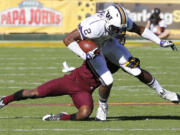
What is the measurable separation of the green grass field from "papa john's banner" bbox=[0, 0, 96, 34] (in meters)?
5.14

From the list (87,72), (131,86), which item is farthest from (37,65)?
(87,72)

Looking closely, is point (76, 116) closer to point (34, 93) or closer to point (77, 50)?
point (34, 93)

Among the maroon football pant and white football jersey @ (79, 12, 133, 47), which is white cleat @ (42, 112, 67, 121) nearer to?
the maroon football pant

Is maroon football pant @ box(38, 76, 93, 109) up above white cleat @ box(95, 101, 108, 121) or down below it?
above

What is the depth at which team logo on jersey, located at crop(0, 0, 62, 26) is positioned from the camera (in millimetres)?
21141

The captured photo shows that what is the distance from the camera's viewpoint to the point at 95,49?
7.26m

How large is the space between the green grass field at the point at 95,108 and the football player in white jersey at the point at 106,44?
437mm

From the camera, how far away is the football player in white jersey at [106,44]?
293 inches

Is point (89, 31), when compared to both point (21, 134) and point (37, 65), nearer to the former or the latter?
point (21, 134)

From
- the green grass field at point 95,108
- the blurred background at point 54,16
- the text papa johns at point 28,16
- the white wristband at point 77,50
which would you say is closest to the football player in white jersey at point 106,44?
the white wristband at point 77,50

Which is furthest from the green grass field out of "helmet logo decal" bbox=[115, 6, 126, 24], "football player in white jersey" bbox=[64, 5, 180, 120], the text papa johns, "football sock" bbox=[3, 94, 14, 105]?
the text papa johns

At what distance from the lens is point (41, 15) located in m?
21.2

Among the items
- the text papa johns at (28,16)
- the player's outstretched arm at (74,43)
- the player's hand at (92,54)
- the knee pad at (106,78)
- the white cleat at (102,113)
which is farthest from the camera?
the text papa johns at (28,16)

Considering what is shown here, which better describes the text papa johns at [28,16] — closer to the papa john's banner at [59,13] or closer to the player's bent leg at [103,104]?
the papa john's banner at [59,13]
